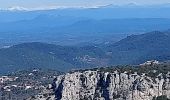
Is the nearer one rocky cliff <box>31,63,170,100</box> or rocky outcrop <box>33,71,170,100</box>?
rocky outcrop <box>33,71,170,100</box>

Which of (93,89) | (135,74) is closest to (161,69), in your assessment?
(135,74)

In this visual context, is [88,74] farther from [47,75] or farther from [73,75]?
[47,75]

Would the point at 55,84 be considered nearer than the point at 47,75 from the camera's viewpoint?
Yes

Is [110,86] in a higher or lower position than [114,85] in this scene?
lower

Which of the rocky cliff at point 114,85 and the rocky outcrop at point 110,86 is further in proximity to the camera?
the rocky cliff at point 114,85
